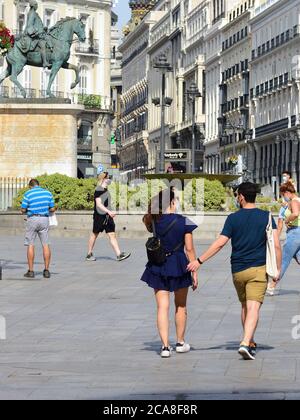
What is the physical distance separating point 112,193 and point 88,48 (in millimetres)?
57167

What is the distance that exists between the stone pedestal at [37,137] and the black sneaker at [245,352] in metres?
28.6

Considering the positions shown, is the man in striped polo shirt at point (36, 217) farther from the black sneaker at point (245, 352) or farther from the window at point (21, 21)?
the window at point (21, 21)

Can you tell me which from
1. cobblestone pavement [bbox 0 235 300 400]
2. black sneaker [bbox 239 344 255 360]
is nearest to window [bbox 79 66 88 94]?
cobblestone pavement [bbox 0 235 300 400]

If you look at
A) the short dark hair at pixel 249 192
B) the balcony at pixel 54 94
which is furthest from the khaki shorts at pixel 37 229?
the balcony at pixel 54 94

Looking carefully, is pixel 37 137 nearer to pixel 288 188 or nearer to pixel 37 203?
pixel 37 203

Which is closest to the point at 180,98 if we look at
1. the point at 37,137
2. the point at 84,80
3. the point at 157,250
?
the point at 84,80

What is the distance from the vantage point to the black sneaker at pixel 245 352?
1377cm

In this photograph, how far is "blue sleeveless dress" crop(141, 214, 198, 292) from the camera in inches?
567

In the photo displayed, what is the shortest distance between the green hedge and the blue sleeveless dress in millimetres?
24685

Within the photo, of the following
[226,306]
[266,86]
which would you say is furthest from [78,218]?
[266,86]

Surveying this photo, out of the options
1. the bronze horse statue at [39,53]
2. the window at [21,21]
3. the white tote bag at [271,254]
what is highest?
the window at [21,21]

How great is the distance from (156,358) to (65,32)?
30.7 metres

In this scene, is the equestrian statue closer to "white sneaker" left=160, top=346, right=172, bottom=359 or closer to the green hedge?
the green hedge

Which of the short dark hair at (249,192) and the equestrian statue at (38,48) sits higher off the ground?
the equestrian statue at (38,48)
